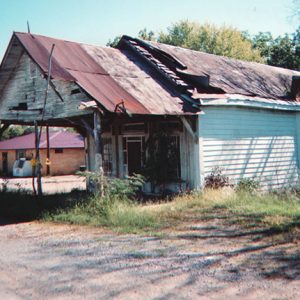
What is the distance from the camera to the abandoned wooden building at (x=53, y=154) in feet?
106

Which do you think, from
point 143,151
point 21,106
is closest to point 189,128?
point 143,151

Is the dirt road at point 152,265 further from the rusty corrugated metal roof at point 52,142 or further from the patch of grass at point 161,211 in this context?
the rusty corrugated metal roof at point 52,142

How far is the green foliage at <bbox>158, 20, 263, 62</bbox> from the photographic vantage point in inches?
1801

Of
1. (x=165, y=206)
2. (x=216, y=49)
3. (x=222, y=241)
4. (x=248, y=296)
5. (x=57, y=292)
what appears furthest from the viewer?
(x=216, y=49)

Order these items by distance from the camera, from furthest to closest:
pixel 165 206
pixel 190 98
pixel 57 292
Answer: pixel 190 98, pixel 165 206, pixel 57 292

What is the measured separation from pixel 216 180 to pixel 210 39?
1467 inches

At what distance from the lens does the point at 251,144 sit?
49.4ft

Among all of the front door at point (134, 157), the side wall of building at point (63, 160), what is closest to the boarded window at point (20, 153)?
the side wall of building at point (63, 160)

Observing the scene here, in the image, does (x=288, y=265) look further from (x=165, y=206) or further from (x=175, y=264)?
(x=165, y=206)

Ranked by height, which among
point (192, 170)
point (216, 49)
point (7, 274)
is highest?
point (216, 49)

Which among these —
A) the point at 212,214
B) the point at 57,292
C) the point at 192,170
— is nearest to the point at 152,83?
the point at 192,170

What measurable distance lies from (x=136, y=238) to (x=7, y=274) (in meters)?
2.69

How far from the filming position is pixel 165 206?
11.4 meters

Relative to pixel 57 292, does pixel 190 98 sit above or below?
above
